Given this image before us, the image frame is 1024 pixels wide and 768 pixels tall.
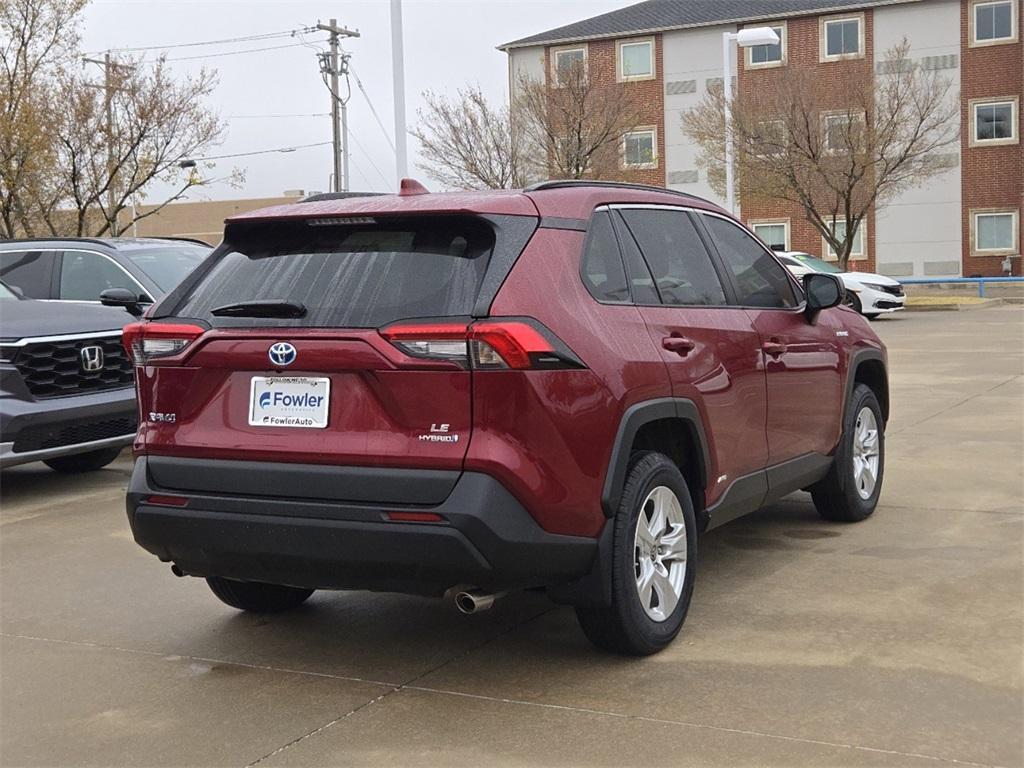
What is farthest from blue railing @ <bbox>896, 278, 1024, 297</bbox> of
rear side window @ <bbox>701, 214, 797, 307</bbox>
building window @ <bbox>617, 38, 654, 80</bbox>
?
rear side window @ <bbox>701, 214, 797, 307</bbox>

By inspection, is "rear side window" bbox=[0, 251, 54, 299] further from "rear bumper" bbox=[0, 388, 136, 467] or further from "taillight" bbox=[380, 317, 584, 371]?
"taillight" bbox=[380, 317, 584, 371]

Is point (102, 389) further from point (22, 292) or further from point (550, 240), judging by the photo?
point (550, 240)

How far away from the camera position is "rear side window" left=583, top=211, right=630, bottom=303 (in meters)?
4.57

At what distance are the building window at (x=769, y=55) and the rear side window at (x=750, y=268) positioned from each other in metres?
42.2

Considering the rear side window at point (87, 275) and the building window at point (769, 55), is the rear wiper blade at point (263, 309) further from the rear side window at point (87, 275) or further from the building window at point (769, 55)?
the building window at point (769, 55)

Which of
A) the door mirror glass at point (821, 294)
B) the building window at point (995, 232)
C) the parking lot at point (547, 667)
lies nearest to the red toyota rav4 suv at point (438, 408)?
the parking lot at point (547, 667)

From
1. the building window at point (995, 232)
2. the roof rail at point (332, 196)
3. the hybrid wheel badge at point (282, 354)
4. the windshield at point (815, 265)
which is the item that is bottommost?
the hybrid wheel badge at point (282, 354)

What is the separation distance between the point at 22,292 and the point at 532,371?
25.3 ft

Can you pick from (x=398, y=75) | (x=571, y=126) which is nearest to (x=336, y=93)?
(x=571, y=126)

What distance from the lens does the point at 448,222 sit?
4.31 m

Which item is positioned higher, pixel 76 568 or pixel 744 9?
pixel 744 9

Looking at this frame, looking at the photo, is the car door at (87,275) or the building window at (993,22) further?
the building window at (993,22)

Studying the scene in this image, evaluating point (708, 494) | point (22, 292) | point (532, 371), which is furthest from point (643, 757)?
point (22, 292)

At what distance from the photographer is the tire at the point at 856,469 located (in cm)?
672
